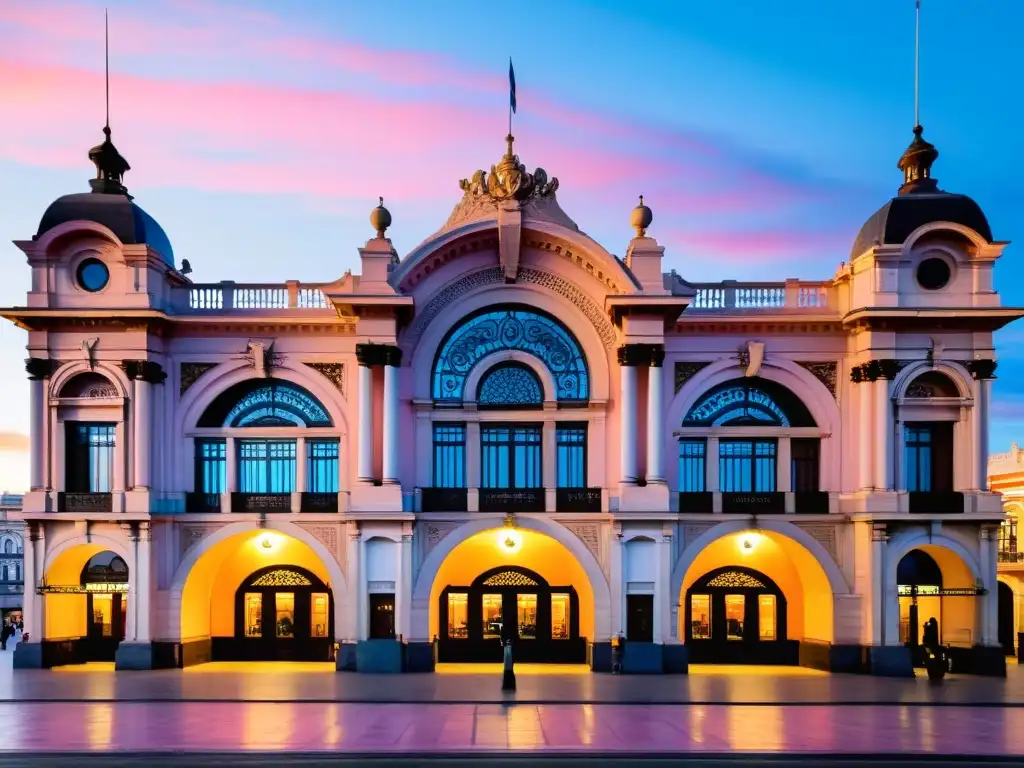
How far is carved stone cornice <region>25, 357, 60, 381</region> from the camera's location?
3075cm

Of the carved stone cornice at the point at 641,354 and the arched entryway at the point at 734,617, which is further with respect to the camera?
the arched entryway at the point at 734,617

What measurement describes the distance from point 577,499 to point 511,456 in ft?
8.81

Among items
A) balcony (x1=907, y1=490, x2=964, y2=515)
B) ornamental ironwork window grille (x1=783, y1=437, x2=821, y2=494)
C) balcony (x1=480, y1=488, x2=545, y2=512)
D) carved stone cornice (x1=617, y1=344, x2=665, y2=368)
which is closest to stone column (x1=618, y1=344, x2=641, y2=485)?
carved stone cornice (x1=617, y1=344, x2=665, y2=368)

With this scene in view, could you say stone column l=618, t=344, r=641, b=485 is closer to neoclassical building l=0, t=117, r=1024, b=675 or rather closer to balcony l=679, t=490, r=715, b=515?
neoclassical building l=0, t=117, r=1024, b=675

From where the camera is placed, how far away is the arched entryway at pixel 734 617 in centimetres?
3306

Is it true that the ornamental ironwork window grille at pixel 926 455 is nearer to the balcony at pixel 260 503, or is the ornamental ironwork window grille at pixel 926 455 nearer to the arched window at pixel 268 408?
the arched window at pixel 268 408

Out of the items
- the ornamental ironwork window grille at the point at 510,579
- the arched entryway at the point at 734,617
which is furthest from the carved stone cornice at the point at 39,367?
the arched entryway at the point at 734,617

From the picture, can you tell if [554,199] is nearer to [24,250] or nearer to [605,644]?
[605,644]

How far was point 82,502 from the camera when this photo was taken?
1211 inches

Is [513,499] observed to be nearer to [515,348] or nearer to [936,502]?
[515,348]

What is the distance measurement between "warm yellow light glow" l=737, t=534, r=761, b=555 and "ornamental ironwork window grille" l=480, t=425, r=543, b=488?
7296 mm

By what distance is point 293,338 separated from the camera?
31969mm

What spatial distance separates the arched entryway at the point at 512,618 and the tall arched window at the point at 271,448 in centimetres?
621

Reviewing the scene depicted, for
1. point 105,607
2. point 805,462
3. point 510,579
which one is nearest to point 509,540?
point 510,579
